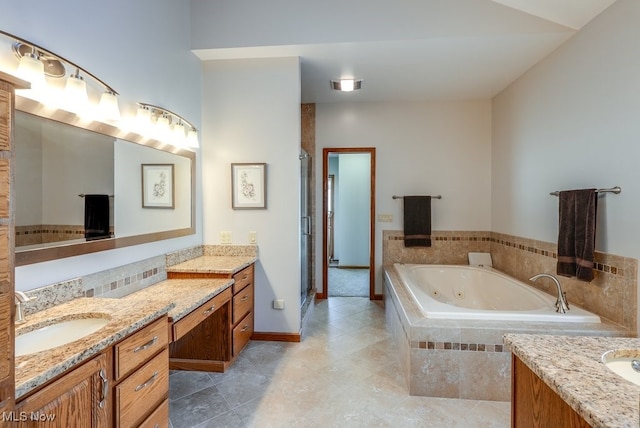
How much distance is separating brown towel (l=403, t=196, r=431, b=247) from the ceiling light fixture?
147cm

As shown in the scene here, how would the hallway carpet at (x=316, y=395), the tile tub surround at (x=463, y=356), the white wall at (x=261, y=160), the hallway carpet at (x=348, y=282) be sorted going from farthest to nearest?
the hallway carpet at (x=348, y=282) → the white wall at (x=261, y=160) → the tile tub surround at (x=463, y=356) → the hallway carpet at (x=316, y=395)

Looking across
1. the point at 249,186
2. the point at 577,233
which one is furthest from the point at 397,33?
the point at 577,233

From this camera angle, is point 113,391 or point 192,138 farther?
point 192,138

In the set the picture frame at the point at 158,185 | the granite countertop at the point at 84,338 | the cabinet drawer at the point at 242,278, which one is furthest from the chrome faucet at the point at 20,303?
the cabinet drawer at the point at 242,278

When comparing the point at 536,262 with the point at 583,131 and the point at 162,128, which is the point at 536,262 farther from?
the point at 162,128

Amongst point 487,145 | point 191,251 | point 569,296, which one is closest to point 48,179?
point 191,251

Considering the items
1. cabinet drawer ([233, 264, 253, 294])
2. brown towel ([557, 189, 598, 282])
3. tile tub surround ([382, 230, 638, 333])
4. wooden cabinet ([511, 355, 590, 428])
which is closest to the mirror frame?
cabinet drawer ([233, 264, 253, 294])

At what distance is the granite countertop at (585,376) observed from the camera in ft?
2.24

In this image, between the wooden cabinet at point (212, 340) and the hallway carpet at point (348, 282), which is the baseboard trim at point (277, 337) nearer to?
the wooden cabinet at point (212, 340)

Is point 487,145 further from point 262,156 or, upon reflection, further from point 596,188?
point 262,156

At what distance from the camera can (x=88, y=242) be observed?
1.69m

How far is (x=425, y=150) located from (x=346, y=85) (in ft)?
4.47

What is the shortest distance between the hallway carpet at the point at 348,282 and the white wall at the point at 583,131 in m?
2.14

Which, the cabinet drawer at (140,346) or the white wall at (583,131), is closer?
the cabinet drawer at (140,346)
